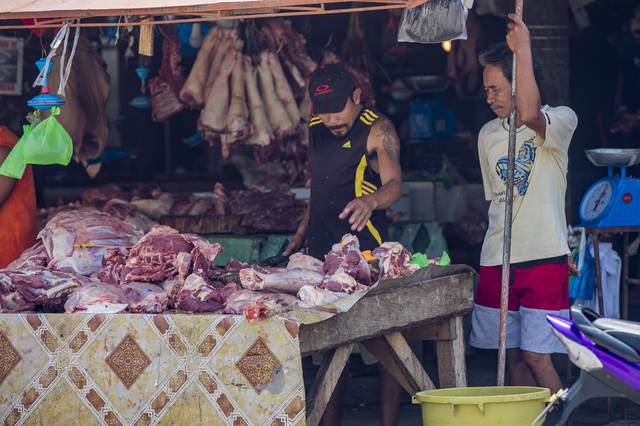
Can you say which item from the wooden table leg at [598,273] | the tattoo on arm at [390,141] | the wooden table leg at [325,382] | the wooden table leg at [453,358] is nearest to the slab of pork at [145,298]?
the wooden table leg at [325,382]

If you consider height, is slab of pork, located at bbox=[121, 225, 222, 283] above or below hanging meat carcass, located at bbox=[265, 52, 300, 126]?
below

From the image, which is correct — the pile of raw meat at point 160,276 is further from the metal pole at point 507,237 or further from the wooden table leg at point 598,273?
the wooden table leg at point 598,273

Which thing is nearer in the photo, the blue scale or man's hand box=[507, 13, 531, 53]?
man's hand box=[507, 13, 531, 53]

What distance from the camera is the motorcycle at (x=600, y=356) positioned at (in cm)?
341

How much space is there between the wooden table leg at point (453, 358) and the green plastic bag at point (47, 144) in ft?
6.78

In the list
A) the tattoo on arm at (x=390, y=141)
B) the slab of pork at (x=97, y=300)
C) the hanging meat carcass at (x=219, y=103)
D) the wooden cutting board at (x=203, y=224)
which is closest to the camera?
the slab of pork at (x=97, y=300)

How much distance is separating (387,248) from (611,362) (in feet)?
4.50

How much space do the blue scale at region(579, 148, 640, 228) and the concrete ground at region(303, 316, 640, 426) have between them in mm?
1060

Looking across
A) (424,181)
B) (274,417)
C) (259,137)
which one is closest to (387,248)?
(274,417)

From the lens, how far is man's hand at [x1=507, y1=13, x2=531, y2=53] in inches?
164

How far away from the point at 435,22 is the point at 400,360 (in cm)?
160

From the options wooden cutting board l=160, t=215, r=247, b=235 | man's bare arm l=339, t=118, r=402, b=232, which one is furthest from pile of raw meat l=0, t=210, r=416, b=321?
wooden cutting board l=160, t=215, r=247, b=235

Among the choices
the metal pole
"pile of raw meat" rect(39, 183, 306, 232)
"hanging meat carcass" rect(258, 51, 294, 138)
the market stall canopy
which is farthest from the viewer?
"hanging meat carcass" rect(258, 51, 294, 138)

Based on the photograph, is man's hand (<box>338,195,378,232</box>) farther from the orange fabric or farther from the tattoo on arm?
the orange fabric
